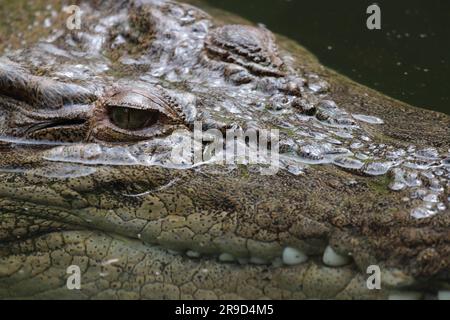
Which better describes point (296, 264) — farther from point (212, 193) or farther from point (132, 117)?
point (132, 117)

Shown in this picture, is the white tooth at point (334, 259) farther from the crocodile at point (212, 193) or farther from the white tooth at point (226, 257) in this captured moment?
the white tooth at point (226, 257)

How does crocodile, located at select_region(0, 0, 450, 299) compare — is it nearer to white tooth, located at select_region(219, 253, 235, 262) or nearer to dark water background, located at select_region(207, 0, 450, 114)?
white tooth, located at select_region(219, 253, 235, 262)

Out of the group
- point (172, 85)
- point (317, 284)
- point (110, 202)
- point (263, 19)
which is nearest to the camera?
point (317, 284)

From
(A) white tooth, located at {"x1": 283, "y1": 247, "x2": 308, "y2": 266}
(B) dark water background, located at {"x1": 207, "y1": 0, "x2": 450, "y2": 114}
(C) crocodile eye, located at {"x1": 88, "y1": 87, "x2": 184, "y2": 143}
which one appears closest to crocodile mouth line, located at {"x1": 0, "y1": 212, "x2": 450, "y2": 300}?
(A) white tooth, located at {"x1": 283, "y1": 247, "x2": 308, "y2": 266}

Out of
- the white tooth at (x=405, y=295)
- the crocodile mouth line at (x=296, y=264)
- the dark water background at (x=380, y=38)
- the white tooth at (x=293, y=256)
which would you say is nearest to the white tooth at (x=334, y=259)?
the crocodile mouth line at (x=296, y=264)

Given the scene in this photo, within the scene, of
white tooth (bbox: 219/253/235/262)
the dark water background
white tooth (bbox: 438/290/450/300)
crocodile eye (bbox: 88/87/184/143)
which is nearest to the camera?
white tooth (bbox: 438/290/450/300)

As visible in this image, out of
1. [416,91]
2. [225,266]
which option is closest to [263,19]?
[416,91]

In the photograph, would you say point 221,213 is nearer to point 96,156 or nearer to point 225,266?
point 225,266

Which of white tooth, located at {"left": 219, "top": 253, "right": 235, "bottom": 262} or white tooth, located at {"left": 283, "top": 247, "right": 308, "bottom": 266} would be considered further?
white tooth, located at {"left": 219, "top": 253, "right": 235, "bottom": 262}
